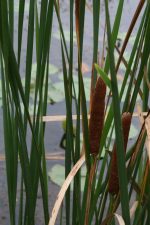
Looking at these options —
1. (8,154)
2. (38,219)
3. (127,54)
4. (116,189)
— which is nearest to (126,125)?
(116,189)

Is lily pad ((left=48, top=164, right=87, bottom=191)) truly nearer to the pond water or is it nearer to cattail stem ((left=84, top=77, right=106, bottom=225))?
the pond water

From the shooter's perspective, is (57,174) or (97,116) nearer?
(97,116)

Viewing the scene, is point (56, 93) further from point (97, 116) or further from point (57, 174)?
point (97, 116)

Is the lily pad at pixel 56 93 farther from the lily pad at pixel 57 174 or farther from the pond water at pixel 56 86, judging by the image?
the lily pad at pixel 57 174

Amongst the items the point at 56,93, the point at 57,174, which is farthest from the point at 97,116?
the point at 56,93

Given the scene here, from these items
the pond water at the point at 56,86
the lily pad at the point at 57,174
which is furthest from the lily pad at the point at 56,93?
the lily pad at the point at 57,174

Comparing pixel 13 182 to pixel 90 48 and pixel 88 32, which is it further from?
pixel 88 32

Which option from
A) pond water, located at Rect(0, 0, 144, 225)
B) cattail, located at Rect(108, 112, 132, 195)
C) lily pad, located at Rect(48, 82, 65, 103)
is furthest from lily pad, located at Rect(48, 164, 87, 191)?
cattail, located at Rect(108, 112, 132, 195)

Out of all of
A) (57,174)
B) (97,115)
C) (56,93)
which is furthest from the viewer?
(56,93)
